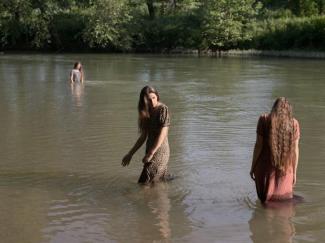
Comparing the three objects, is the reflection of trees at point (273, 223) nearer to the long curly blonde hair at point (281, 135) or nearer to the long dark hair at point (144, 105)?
the long curly blonde hair at point (281, 135)

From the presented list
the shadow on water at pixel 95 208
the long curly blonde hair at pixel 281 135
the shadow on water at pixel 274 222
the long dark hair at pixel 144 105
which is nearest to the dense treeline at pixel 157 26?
the shadow on water at pixel 95 208

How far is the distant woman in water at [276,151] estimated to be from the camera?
7.21 m

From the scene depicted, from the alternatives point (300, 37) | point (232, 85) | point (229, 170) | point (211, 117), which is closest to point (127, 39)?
point (300, 37)

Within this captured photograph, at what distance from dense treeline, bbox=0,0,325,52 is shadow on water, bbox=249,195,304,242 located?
164ft

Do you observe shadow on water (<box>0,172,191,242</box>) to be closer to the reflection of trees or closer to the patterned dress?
the patterned dress

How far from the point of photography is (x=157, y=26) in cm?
6288

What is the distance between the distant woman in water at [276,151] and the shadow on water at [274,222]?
0.55 ft

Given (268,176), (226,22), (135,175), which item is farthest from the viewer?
(226,22)

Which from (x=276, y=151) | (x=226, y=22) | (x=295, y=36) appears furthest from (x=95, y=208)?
(x=295, y=36)

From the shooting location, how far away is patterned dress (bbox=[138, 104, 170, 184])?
8273mm

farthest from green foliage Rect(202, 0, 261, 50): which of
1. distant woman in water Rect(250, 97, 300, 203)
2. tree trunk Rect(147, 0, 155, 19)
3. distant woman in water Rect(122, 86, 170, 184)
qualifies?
distant woman in water Rect(250, 97, 300, 203)

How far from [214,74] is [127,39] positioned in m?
30.3

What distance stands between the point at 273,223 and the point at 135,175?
3.02 m

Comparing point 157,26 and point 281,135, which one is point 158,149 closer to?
point 281,135
